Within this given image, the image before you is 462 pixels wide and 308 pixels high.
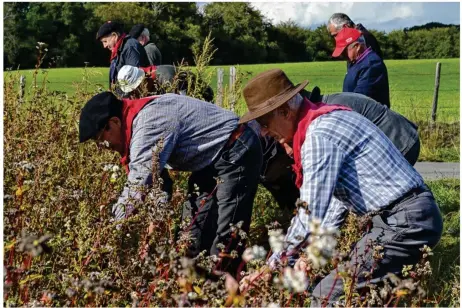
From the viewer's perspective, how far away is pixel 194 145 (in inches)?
177

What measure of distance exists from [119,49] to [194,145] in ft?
10.9

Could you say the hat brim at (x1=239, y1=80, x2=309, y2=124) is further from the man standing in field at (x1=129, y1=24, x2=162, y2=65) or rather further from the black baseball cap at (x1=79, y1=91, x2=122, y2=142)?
the man standing in field at (x1=129, y1=24, x2=162, y2=65)

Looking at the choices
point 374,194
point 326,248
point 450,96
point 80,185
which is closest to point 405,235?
point 374,194

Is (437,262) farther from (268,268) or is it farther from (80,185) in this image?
(268,268)

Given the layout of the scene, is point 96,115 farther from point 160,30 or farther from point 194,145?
point 160,30

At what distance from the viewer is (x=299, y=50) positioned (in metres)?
50.2

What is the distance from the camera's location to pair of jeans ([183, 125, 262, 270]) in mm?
4629

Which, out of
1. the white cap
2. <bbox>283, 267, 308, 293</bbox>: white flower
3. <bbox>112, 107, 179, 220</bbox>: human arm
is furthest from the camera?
the white cap

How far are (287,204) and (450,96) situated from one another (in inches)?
920

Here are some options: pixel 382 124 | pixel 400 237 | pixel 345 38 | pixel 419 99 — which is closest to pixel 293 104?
pixel 400 237

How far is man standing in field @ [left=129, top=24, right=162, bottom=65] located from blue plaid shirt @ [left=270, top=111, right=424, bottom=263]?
4.87 metres

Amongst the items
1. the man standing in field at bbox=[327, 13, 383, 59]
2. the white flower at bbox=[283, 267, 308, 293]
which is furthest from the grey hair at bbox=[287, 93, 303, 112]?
the man standing in field at bbox=[327, 13, 383, 59]

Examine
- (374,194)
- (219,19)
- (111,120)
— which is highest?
(219,19)

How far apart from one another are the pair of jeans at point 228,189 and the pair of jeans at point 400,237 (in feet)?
3.72
